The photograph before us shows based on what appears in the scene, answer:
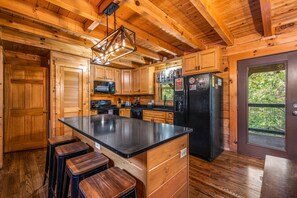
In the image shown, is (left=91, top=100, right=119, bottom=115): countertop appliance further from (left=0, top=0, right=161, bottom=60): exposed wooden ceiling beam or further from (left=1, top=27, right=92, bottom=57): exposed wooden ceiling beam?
(left=0, top=0, right=161, bottom=60): exposed wooden ceiling beam

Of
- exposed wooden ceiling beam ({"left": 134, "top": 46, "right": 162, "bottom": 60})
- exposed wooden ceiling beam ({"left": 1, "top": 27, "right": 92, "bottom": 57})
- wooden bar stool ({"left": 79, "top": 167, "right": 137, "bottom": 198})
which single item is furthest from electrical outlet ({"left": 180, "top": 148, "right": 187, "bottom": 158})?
exposed wooden ceiling beam ({"left": 1, "top": 27, "right": 92, "bottom": 57})

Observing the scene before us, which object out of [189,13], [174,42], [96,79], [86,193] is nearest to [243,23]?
[189,13]

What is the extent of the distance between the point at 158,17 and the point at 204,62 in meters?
1.56

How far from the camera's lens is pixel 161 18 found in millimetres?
2096

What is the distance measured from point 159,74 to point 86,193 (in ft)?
12.5

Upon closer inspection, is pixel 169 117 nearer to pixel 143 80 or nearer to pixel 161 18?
pixel 143 80

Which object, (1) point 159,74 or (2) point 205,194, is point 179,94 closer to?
(1) point 159,74

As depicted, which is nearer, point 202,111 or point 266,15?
point 266,15

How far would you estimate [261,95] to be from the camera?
283 cm

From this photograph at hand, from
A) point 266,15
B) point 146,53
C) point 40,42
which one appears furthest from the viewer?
point 146,53

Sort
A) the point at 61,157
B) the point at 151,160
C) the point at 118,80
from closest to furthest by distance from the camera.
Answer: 1. the point at 151,160
2. the point at 61,157
3. the point at 118,80

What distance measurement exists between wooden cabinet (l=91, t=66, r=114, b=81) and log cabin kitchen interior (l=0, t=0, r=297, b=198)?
69 millimetres

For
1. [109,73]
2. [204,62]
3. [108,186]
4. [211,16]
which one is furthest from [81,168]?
[109,73]

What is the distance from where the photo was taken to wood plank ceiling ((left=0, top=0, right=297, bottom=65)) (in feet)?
6.14
